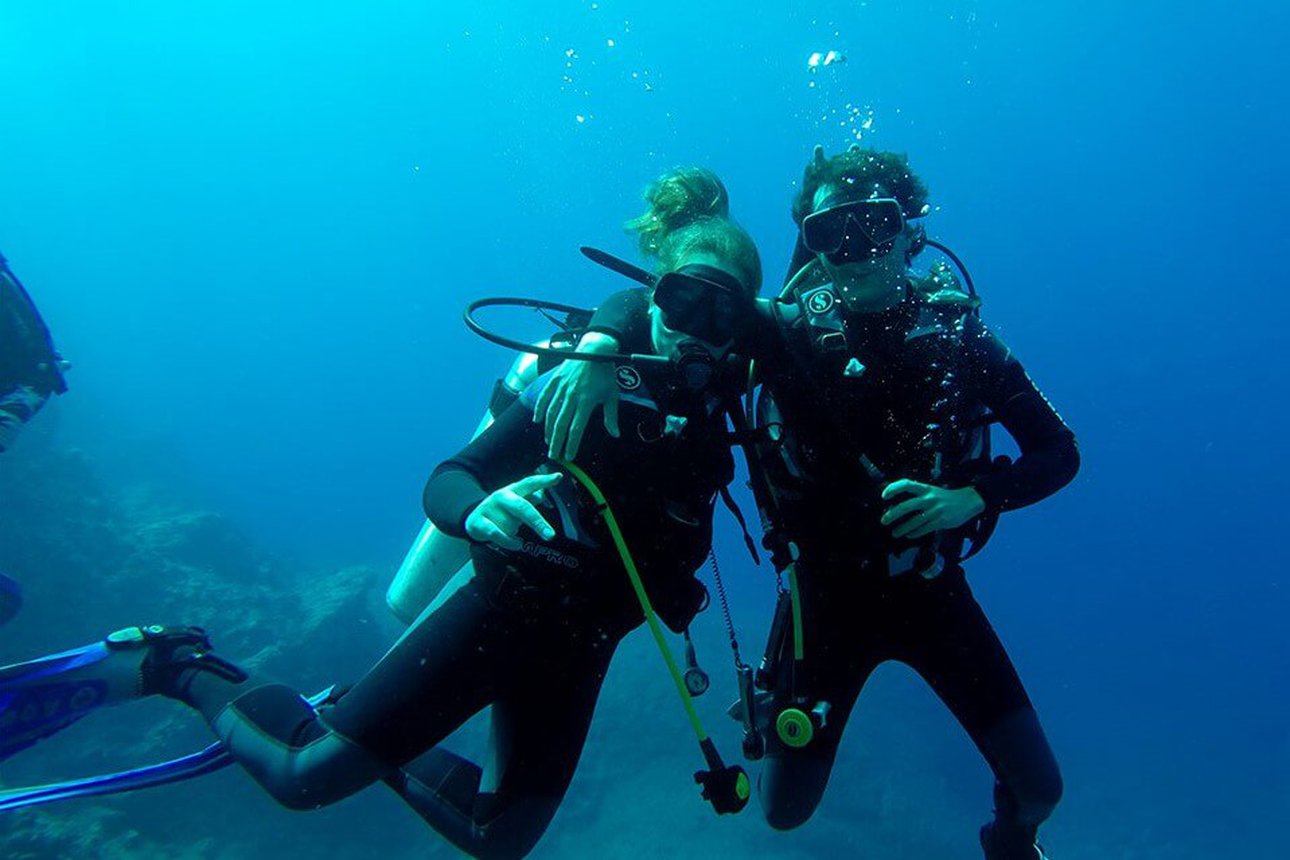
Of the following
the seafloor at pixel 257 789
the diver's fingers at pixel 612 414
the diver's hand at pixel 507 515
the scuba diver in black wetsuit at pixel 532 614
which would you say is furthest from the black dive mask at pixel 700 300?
the seafloor at pixel 257 789

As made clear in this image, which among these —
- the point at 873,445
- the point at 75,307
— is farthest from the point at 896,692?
the point at 75,307

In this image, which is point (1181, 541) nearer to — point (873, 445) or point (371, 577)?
point (371, 577)

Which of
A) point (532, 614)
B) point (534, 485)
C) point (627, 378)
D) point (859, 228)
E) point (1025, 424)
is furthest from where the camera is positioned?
point (1025, 424)

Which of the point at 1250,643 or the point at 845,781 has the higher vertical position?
the point at 1250,643

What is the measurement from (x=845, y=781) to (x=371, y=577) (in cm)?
1291

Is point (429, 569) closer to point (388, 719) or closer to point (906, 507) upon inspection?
point (388, 719)

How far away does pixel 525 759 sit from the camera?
332cm

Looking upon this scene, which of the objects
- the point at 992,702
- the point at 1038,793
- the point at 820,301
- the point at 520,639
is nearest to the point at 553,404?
the point at 520,639

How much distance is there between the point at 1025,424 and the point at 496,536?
2578mm

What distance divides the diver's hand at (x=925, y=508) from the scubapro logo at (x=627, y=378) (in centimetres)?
115

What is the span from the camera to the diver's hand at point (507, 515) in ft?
8.57

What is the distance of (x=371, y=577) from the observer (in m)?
18.5

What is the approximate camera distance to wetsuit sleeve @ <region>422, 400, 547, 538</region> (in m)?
2.88

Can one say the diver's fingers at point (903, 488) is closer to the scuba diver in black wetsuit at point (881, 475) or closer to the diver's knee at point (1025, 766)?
the scuba diver in black wetsuit at point (881, 475)
